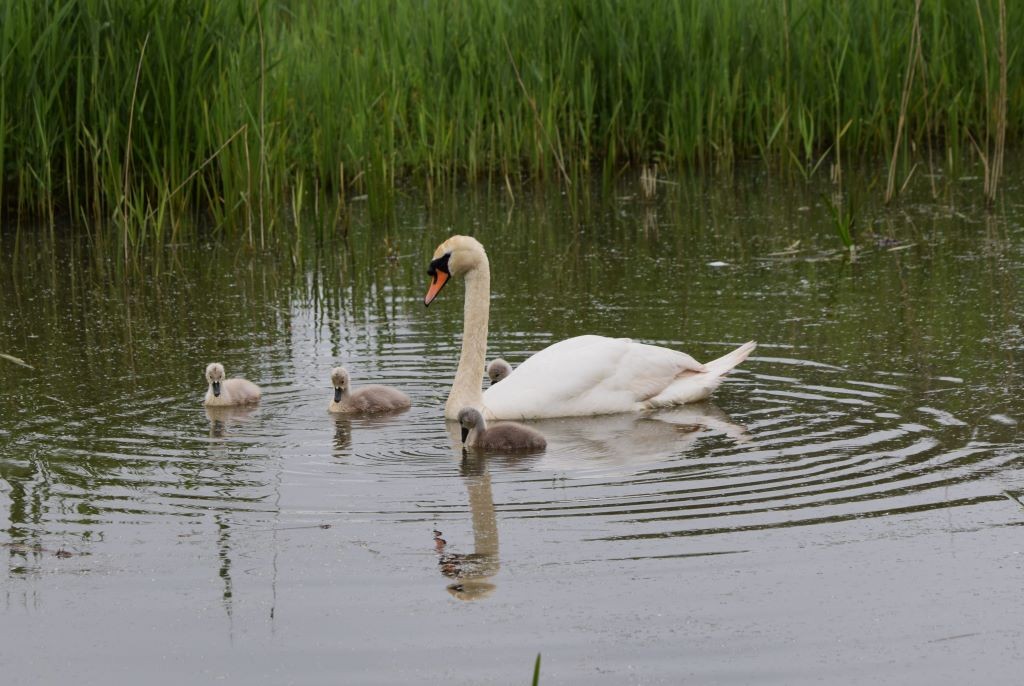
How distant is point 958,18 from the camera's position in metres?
15.2

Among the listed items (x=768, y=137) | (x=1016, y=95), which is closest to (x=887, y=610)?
(x=768, y=137)

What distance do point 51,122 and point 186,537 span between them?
25.1 ft

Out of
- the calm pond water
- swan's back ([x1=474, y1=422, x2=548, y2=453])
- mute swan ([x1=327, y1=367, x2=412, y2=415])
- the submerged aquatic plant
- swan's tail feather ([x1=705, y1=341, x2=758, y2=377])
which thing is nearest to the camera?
the calm pond water

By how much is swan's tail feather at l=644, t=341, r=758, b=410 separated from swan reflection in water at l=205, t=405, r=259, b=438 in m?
1.85

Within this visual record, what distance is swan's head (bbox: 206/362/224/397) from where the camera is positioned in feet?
25.3

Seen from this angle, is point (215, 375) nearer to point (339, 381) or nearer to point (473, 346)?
point (339, 381)

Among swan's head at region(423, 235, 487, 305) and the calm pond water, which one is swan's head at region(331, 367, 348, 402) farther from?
swan's head at region(423, 235, 487, 305)

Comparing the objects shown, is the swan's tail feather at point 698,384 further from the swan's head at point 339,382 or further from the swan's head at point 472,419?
the swan's head at point 339,382

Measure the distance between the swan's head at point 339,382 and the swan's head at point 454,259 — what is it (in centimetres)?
66

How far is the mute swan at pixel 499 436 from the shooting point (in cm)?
675

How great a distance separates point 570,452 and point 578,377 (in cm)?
83

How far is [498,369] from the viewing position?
8.21 metres

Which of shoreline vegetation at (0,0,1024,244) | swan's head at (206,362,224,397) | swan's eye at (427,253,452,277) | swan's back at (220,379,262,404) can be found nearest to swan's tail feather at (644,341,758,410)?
swan's eye at (427,253,452,277)

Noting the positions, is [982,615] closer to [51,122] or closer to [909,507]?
[909,507]
